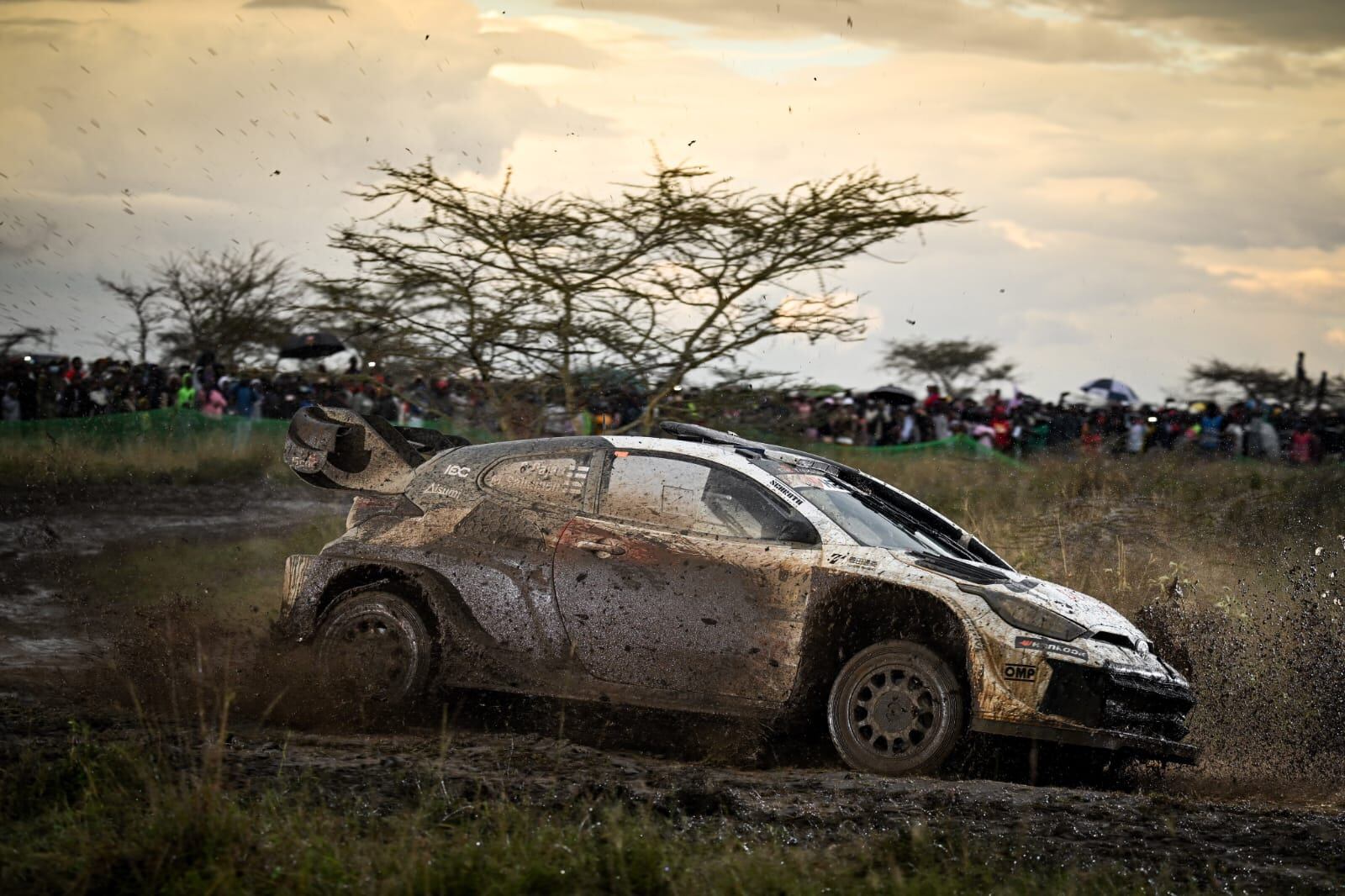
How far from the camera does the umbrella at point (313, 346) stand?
588 inches

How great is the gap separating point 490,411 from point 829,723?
8.30 metres

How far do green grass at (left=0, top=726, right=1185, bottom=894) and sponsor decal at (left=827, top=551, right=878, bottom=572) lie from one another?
1.84m

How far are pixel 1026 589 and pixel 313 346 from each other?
34.3 ft

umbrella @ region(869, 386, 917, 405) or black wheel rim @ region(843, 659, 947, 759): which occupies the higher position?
umbrella @ region(869, 386, 917, 405)

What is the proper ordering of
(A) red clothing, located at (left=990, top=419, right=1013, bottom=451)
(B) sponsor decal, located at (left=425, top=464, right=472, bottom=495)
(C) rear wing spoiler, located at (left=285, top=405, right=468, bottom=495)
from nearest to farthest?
(B) sponsor decal, located at (left=425, top=464, right=472, bottom=495), (C) rear wing spoiler, located at (left=285, top=405, right=468, bottom=495), (A) red clothing, located at (left=990, top=419, right=1013, bottom=451)

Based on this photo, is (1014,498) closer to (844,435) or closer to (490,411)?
(844,435)

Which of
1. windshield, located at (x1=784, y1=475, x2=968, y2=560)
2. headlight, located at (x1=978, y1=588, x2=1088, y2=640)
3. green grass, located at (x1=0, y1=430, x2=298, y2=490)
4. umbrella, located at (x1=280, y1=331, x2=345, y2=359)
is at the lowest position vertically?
green grass, located at (x1=0, y1=430, x2=298, y2=490)

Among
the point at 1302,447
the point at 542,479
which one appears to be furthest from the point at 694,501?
the point at 1302,447

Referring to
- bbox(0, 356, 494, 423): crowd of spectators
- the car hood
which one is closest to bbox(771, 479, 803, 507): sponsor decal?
the car hood

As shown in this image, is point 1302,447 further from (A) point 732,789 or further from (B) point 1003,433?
(A) point 732,789

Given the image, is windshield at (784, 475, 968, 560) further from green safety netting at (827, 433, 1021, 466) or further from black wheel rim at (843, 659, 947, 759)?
green safety netting at (827, 433, 1021, 466)

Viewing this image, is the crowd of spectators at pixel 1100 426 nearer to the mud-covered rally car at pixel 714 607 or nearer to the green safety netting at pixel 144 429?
the green safety netting at pixel 144 429

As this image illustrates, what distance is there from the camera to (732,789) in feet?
19.2

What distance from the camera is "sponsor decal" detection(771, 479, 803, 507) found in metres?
7.07
